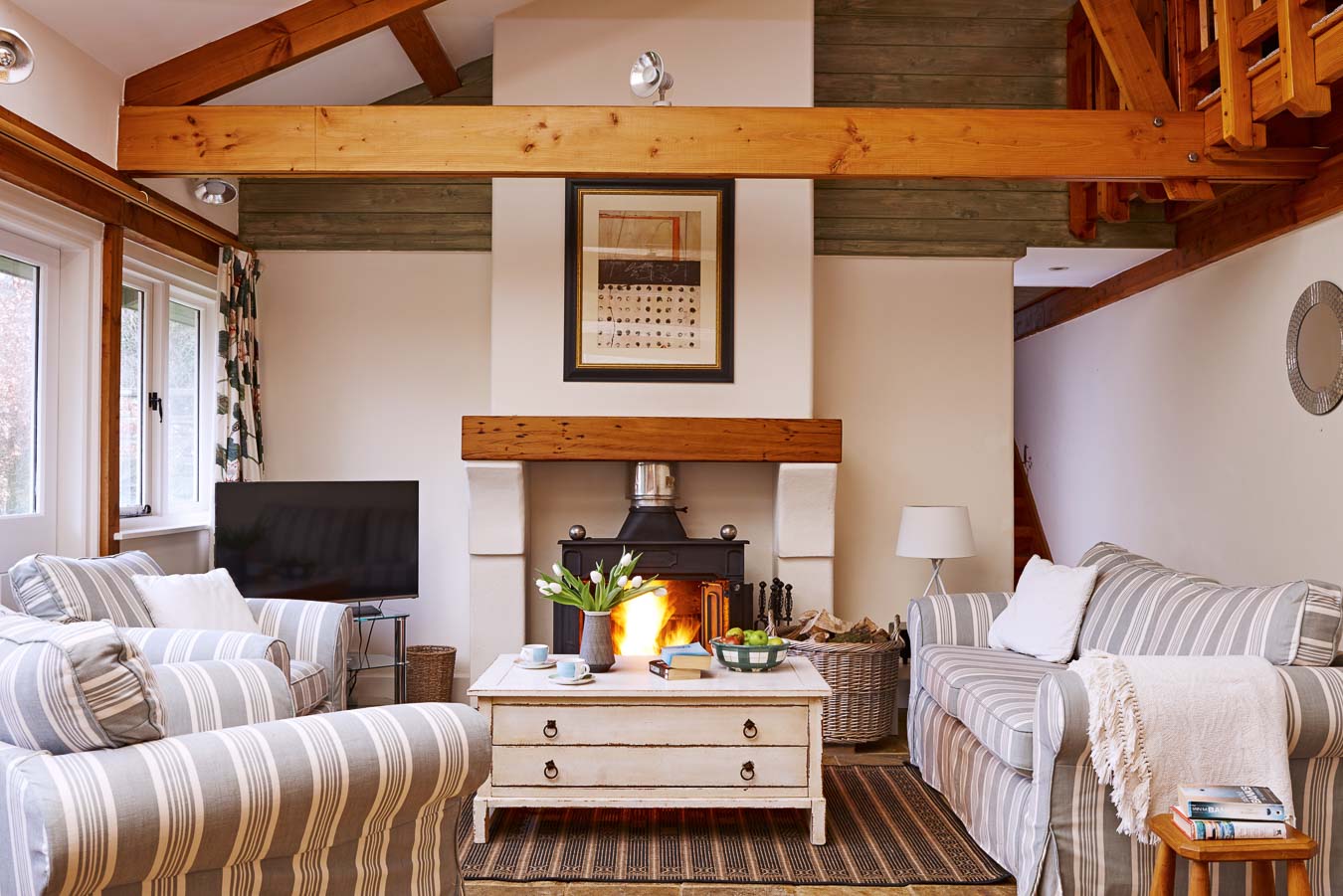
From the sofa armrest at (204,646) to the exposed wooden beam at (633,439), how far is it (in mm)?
1770

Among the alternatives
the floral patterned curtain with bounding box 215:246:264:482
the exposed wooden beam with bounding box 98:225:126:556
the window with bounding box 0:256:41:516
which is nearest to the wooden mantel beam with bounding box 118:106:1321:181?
the exposed wooden beam with bounding box 98:225:126:556

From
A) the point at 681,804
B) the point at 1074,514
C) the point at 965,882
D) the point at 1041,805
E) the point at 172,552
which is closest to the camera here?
the point at 1041,805

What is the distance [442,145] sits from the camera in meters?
3.93

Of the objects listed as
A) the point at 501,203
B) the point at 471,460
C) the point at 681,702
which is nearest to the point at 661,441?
the point at 471,460

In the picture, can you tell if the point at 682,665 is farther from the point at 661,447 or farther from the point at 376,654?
the point at 376,654

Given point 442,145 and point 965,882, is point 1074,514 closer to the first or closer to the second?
point 965,882

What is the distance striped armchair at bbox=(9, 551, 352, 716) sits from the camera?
3199 millimetres

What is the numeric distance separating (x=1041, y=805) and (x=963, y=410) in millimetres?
3077

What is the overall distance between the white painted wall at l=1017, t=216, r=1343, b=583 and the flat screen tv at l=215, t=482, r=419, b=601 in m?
3.75

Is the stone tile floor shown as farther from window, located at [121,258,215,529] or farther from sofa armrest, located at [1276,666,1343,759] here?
window, located at [121,258,215,529]

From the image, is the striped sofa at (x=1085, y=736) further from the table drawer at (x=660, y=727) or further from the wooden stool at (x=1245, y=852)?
the table drawer at (x=660, y=727)

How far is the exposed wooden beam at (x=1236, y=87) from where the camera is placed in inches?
151

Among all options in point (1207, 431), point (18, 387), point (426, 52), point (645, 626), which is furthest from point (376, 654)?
point (1207, 431)

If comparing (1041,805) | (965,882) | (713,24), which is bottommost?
(965,882)
